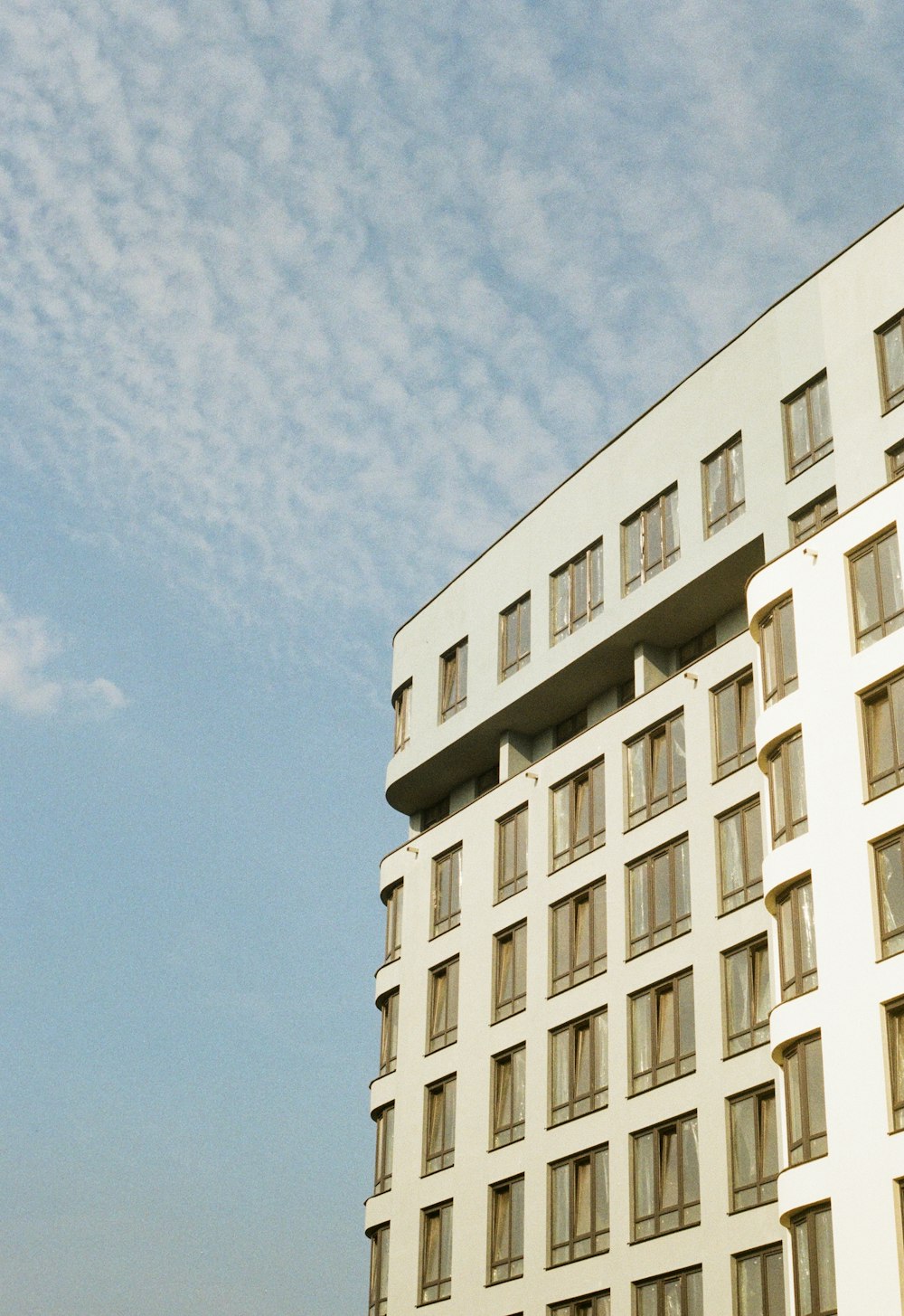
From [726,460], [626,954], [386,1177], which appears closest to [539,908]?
[626,954]

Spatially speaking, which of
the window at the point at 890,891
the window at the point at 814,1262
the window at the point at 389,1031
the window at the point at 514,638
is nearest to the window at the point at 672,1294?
the window at the point at 814,1262

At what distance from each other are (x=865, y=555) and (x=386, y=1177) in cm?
2268

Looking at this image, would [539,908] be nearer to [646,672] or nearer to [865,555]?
[646,672]

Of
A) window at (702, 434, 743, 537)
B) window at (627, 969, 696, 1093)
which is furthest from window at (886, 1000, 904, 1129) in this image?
window at (702, 434, 743, 537)

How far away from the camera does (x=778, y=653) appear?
3616 centimetres

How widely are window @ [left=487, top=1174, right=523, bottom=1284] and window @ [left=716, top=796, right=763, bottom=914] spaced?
29.9 ft

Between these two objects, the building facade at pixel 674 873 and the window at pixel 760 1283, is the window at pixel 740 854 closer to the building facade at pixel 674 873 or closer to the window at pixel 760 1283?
the building facade at pixel 674 873

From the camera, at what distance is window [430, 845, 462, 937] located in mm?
49125

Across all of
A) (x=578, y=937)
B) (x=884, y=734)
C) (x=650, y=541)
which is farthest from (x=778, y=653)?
(x=578, y=937)

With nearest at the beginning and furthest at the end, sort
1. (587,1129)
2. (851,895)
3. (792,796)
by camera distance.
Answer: (851,895), (792,796), (587,1129)

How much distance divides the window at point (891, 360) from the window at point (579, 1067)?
15362mm

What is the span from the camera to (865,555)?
34.7 m

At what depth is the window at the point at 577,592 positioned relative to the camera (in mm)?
47719

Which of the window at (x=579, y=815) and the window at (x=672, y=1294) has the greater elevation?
the window at (x=579, y=815)
